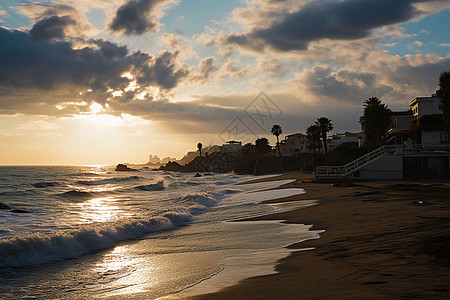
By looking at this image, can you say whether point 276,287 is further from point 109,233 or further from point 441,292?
point 109,233

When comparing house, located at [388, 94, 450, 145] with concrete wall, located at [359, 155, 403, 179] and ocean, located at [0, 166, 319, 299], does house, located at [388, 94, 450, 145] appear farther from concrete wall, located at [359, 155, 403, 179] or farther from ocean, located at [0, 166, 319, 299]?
ocean, located at [0, 166, 319, 299]

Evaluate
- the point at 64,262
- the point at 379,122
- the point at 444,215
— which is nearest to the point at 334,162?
the point at 379,122

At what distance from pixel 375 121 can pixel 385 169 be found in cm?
2828

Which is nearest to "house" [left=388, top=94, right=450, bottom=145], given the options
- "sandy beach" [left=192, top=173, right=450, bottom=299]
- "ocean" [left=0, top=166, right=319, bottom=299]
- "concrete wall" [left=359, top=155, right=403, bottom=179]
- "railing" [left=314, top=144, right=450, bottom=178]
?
"railing" [left=314, top=144, right=450, bottom=178]

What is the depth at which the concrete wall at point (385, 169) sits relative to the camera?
128ft

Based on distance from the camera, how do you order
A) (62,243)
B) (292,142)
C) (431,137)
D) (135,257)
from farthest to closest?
1. (292,142)
2. (431,137)
3. (62,243)
4. (135,257)

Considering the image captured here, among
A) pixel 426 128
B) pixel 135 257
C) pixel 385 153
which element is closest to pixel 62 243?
pixel 135 257

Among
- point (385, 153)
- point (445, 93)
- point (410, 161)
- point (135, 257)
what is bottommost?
point (135, 257)

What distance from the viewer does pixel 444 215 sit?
1091 cm

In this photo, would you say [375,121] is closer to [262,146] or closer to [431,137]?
[431,137]

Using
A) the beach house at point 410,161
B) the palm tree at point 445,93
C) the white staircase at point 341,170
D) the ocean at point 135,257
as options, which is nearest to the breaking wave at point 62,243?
the ocean at point 135,257

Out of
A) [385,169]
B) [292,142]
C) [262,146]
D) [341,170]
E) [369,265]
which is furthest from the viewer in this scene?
[292,142]

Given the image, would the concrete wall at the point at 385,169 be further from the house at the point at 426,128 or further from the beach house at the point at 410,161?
the house at the point at 426,128

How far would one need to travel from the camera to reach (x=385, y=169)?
39.6m
